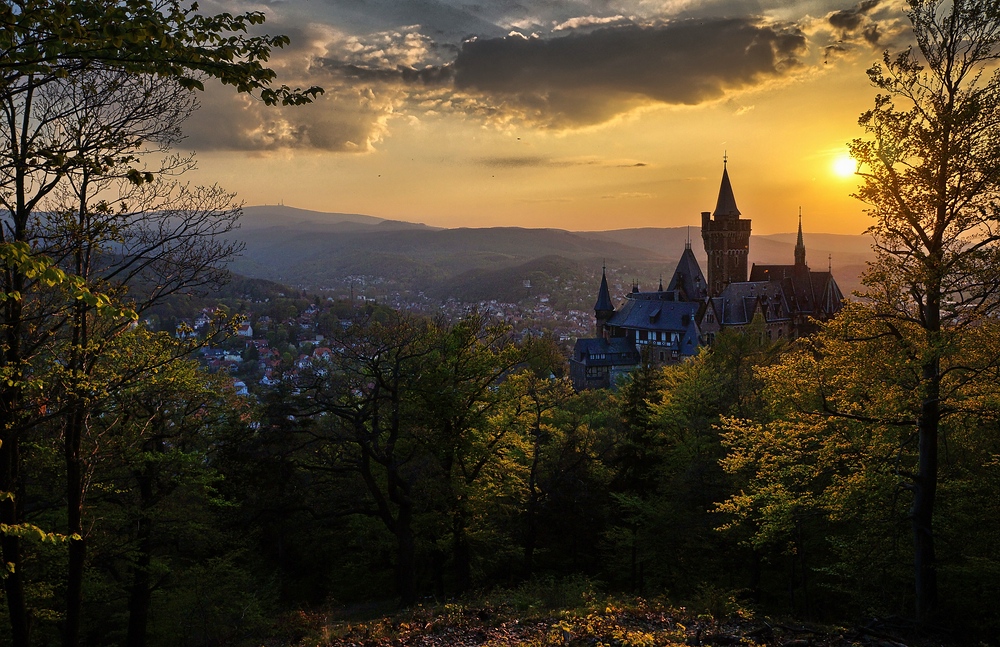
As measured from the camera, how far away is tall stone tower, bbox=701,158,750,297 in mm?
83688

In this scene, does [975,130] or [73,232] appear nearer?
[73,232]

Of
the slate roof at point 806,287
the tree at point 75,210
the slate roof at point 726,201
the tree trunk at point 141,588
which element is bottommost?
the tree trunk at point 141,588

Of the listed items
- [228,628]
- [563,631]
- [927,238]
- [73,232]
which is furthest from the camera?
[228,628]

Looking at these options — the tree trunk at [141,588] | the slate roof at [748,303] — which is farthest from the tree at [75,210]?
the slate roof at [748,303]

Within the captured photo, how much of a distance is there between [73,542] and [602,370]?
7652 cm

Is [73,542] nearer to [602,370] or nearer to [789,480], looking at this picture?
[789,480]

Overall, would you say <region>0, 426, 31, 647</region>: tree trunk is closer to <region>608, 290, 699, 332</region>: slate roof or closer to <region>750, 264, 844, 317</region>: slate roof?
<region>608, 290, 699, 332</region>: slate roof

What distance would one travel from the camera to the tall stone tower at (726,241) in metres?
83.7

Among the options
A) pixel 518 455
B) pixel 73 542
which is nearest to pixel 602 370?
pixel 518 455

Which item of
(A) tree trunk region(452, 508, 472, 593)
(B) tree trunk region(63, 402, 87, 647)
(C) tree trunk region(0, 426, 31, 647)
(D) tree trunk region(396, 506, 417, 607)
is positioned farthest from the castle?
(C) tree trunk region(0, 426, 31, 647)

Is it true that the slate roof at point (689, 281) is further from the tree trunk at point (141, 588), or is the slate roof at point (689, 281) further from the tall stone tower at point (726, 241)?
the tree trunk at point (141, 588)

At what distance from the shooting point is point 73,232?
8484 millimetres

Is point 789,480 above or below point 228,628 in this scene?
above

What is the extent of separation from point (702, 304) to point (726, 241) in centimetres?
1346
